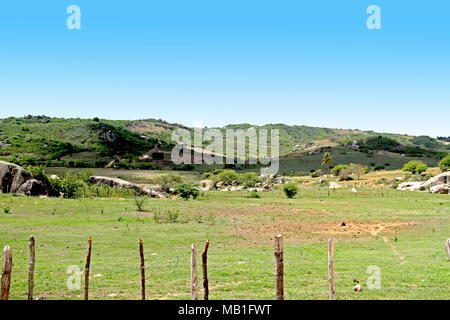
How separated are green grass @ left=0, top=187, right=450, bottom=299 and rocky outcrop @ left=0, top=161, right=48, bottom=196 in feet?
34.5

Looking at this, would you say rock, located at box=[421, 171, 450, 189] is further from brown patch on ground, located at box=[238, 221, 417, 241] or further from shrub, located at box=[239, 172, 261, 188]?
brown patch on ground, located at box=[238, 221, 417, 241]

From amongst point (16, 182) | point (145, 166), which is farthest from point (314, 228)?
point (145, 166)

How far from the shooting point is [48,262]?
19.6m

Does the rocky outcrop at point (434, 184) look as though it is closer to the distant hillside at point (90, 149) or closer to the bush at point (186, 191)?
the bush at point (186, 191)

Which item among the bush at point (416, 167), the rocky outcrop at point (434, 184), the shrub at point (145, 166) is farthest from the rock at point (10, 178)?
the bush at point (416, 167)

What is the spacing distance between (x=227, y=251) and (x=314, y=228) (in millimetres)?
12938

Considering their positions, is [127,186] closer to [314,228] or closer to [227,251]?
[314,228]

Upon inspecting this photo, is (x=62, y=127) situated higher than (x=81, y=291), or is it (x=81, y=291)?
(x=62, y=127)

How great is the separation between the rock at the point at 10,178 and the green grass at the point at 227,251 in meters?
11.6

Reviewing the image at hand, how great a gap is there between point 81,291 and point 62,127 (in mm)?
186382

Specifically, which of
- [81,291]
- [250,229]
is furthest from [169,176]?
[81,291]

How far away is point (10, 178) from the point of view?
5612cm

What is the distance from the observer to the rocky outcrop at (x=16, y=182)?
183ft
